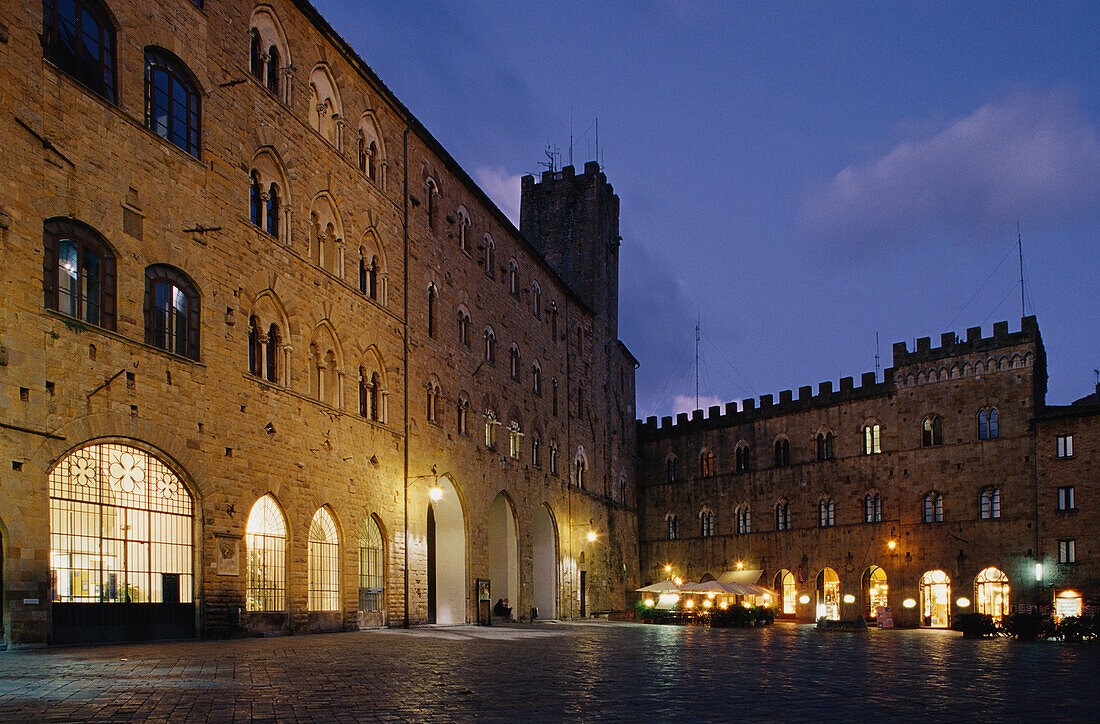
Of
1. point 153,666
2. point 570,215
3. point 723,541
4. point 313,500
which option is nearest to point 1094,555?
point 723,541

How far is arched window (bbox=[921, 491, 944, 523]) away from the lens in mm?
40562

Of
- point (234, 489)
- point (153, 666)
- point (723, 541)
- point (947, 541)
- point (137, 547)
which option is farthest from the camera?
point (723, 541)

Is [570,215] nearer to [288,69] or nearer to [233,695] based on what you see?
[288,69]

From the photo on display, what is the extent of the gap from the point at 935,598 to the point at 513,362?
64.5ft

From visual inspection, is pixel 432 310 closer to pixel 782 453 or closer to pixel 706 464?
pixel 782 453

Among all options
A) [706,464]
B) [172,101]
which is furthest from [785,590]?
[172,101]

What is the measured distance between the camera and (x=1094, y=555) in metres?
35.8

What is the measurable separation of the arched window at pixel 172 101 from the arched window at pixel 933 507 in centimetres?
3241

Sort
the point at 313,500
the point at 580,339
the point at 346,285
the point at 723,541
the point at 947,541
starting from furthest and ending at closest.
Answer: the point at 723,541
the point at 580,339
the point at 947,541
the point at 346,285
the point at 313,500

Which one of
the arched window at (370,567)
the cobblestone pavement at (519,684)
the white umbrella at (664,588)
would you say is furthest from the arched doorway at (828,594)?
the cobblestone pavement at (519,684)

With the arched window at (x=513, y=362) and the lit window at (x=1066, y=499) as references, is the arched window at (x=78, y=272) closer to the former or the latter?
the arched window at (x=513, y=362)

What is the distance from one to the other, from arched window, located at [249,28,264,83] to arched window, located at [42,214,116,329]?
6.33 meters

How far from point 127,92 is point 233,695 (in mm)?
11776

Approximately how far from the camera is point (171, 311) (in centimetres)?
1802
